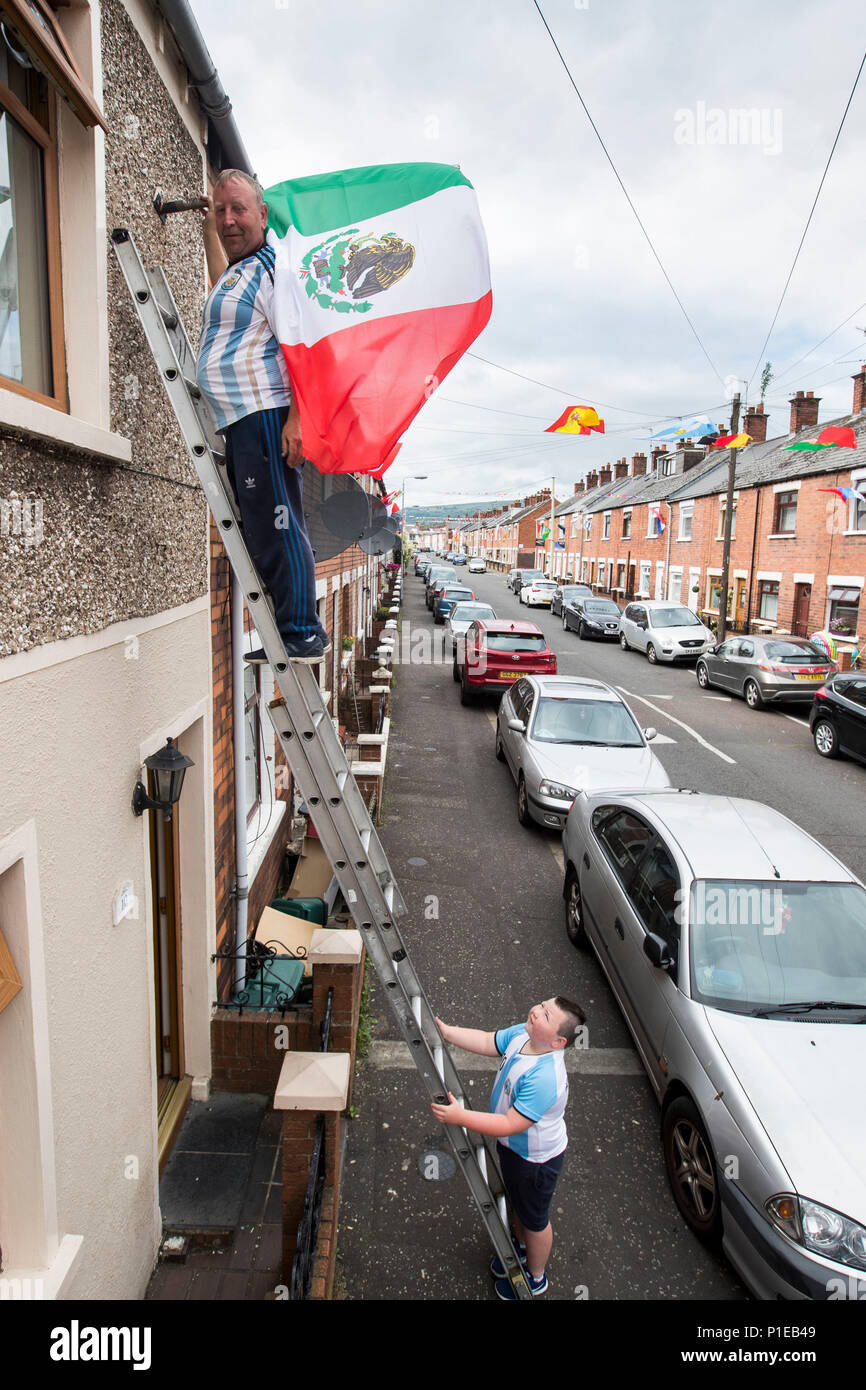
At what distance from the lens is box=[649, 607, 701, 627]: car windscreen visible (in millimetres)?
24208

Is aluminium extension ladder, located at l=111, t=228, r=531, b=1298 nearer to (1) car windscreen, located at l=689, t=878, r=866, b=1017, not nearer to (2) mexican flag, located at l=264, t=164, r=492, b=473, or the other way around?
(2) mexican flag, located at l=264, t=164, r=492, b=473

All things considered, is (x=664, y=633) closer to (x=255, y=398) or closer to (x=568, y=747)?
(x=568, y=747)

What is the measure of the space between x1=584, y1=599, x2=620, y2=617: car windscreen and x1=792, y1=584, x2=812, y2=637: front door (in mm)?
6696

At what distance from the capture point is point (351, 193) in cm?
276

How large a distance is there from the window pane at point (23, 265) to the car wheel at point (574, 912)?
18.0 feet

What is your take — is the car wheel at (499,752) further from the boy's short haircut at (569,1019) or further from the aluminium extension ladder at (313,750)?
the aluminium extension ladder at (313,750)

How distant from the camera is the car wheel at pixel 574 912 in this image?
21.5 feet

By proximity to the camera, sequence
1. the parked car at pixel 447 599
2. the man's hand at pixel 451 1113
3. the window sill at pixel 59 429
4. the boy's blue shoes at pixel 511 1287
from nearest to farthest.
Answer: the window sill at pixel 59 429 < the man's hand at pixel 451 1113 < the boy's blue shoes at pixel 511 1287 < the parked car at pixel 447 599

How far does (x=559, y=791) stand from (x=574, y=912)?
2151 mm

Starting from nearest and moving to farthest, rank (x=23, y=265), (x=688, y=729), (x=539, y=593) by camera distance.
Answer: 1. (x=23, y=265)
2. (x=688, y=729)
3. (x=539, y=593)

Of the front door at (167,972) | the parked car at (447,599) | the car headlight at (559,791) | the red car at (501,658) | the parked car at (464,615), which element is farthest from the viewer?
the parked car at (447,599)

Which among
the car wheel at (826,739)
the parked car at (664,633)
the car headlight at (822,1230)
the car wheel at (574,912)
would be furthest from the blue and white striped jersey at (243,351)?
the parked car at (664,633)

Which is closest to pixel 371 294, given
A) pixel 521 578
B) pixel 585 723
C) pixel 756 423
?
pixel 585 723

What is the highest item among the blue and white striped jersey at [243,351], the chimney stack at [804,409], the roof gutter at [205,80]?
the chimney stack at [804,409]
